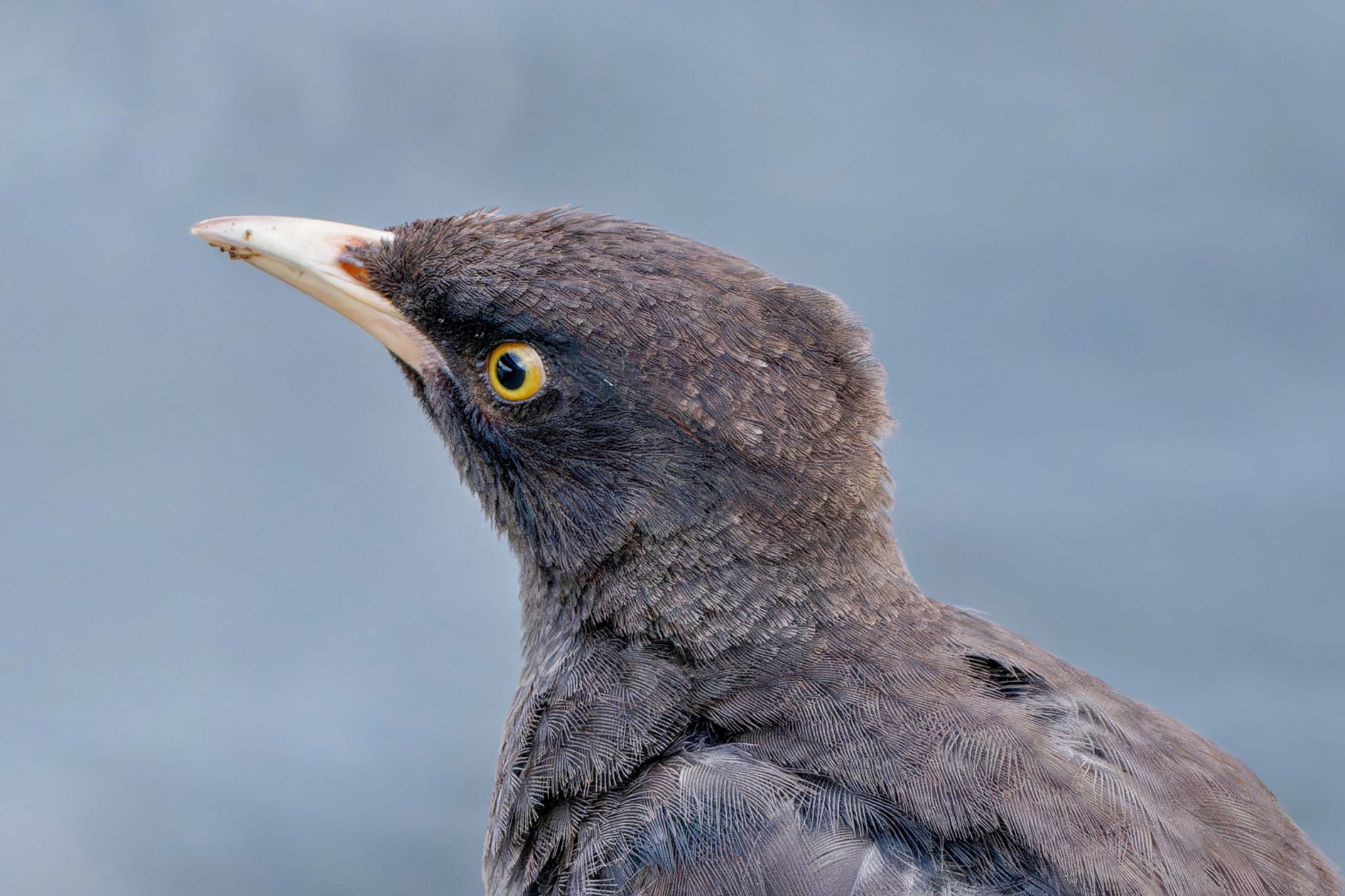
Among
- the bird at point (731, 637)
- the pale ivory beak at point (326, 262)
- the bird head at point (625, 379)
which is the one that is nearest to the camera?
the bird at point (731, 637)

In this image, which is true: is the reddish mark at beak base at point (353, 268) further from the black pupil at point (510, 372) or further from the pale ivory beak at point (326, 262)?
the black pupil at point (510, 372)

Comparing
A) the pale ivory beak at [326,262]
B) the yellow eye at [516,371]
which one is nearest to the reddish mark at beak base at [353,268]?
the pale ivory beak at [326,262]

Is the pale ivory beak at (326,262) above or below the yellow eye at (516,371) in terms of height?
above

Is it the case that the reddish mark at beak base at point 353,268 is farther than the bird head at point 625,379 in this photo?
Yes

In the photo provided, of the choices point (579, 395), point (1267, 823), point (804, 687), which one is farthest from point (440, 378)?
point (1267, 823)

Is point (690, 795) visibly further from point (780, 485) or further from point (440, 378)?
point (440, 378)

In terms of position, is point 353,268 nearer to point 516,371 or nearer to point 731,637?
point 516,371

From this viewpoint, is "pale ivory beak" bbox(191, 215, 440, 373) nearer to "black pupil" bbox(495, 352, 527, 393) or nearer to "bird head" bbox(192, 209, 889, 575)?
"bird head" bbox(192, 209, 889, 575)

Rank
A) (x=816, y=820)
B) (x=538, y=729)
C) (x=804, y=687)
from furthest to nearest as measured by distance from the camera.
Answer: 1. (x=538, y=729)
2. (x=804, y=687)
3. (x=816, y=820)

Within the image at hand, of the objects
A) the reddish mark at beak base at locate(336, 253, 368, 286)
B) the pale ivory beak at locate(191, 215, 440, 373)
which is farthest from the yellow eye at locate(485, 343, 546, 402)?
the reddish mark at beak base at locate(336, 253, 368, 286)
